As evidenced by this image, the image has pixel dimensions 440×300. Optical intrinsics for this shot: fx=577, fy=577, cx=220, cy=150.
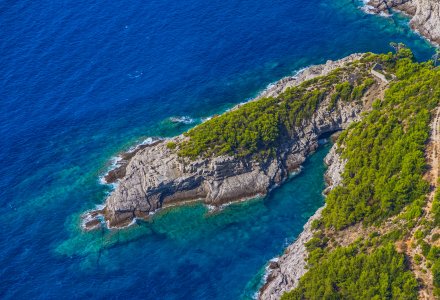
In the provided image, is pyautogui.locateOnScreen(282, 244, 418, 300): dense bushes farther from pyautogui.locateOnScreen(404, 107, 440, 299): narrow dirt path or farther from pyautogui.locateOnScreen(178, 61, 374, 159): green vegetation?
pyautogui.locateOnScreen(178, 61, 374, 159): green vegetation

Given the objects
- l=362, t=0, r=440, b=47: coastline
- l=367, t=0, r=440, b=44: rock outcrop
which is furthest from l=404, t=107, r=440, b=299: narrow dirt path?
l=367, t=0, r=440, b=44: rock outcrop

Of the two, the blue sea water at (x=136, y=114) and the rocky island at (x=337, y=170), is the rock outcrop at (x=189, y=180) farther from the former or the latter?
the blue sea water at (x=136, y=114)

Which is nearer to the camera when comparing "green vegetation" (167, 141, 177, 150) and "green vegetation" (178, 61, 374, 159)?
"green vegetation" (178, 61, 374, 159)

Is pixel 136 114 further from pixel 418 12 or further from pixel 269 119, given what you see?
pixel 418 12

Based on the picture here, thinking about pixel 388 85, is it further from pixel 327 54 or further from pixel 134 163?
pixel 134 163

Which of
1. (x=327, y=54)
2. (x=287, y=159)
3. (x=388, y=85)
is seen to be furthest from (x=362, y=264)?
(x=327, y=54)

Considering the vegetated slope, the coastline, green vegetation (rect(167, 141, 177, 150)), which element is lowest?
the vegetated slope

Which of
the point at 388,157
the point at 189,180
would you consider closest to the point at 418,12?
the point at 388,157
